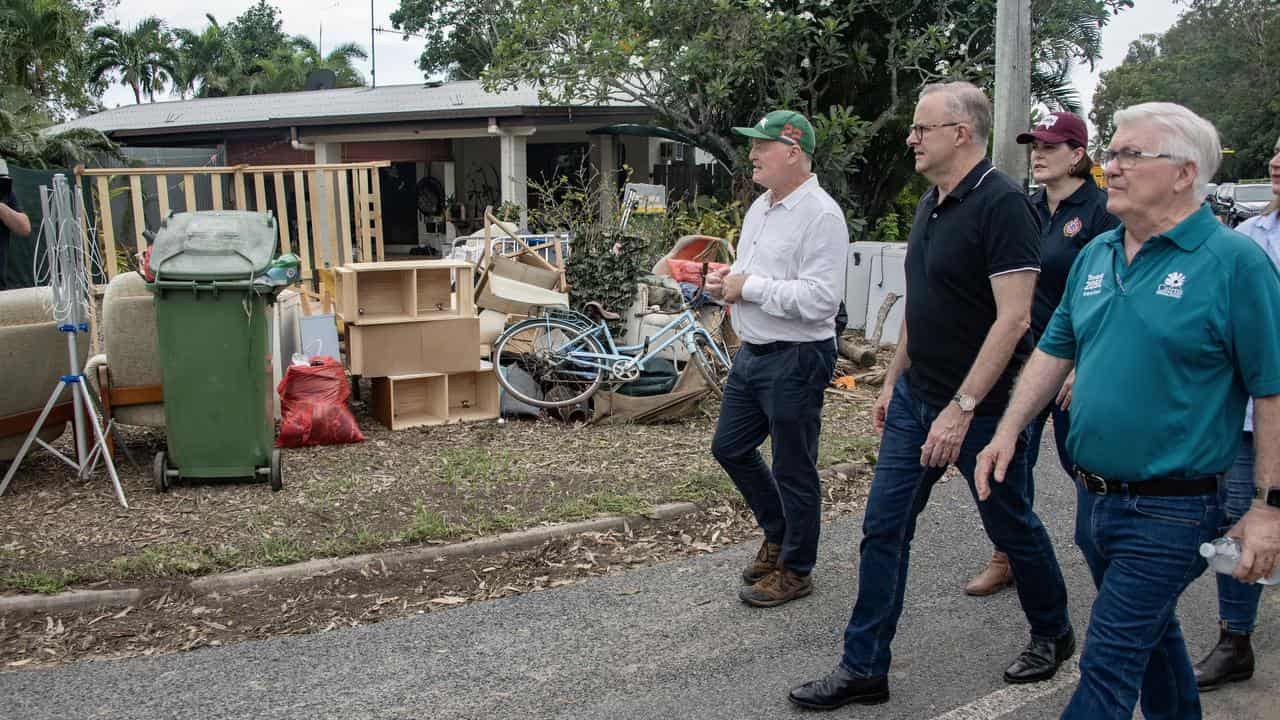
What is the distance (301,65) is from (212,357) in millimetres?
42790

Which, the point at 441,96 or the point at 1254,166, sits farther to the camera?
the point at 1254,166

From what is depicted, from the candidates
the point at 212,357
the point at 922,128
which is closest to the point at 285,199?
the point at 212,357

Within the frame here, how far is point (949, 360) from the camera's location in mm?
3574

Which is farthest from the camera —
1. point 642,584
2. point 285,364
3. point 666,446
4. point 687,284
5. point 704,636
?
point 687,284

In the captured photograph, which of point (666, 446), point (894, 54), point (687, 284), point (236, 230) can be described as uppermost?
point (894, 54)

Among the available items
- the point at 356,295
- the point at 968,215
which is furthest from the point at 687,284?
the point at 968,215

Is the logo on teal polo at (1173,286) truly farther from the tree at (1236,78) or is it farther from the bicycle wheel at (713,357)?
the tree at (1236,78)

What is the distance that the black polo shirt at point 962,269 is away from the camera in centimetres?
342

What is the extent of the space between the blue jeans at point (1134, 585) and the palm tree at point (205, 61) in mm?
49988

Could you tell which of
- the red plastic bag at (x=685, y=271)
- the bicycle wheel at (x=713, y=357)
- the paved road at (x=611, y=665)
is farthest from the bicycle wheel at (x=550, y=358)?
the paved road at (x=611, y=665)

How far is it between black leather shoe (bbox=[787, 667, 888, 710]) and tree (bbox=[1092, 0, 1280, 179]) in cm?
4776

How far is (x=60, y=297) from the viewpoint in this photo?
20.0 ft

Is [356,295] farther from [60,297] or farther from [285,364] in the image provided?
[60,297]

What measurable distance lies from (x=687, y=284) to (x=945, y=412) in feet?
19.7
